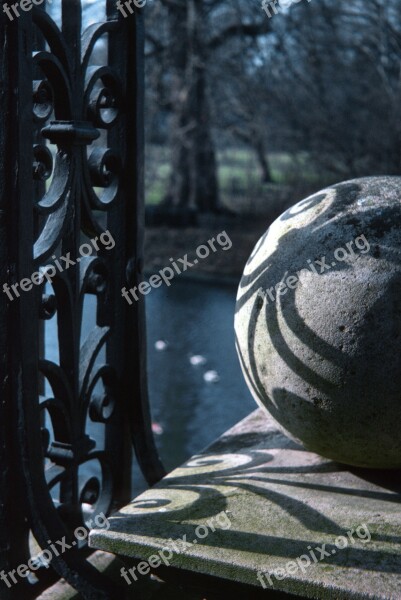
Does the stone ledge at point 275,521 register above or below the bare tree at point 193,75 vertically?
below

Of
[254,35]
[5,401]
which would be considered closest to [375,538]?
[5,401]

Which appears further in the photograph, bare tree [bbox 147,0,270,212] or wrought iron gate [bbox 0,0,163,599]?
bare tree [bbox 147,0,270,212]

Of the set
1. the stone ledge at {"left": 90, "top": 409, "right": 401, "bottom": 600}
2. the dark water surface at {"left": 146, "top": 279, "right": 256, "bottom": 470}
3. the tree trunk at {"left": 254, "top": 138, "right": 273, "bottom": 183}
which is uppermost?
the tree trunk at {"left": 254, "top": 138, "right": 273, "bottom": 183}

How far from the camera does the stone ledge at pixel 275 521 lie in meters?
2.63

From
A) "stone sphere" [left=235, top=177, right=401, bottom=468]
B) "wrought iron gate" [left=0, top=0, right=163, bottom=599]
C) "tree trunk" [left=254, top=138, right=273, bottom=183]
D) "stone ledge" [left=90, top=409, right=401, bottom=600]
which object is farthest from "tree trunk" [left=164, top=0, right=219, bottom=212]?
"stone ledge" [left=90, top=409, right=401, bottom=600]

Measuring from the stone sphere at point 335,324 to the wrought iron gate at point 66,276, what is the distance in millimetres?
638

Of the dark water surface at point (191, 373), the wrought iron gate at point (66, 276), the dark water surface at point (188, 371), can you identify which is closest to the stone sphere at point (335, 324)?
the wrought iron gate at point (66, 276)

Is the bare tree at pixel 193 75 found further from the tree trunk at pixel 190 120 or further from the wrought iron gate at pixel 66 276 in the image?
the wrought iron gate at pixel 66 276

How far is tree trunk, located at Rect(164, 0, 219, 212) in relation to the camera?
45.0 feet

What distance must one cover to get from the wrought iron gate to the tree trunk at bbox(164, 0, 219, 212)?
10.5 m

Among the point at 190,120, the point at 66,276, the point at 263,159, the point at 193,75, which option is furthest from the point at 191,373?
the point at 190,120

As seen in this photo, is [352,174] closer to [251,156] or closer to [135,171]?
[251,156]

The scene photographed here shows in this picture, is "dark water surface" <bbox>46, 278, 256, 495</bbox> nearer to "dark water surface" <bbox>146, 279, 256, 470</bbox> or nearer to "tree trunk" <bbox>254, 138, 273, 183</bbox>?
"dark water surface" <bbox>146, 279, 256, 470</bbox>

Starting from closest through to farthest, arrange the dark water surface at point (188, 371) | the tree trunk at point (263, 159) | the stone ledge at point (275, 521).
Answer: the stone ledge at point (275, 521), the dark water surface at point (188, 371), the tree trunk at point (263, 159)
